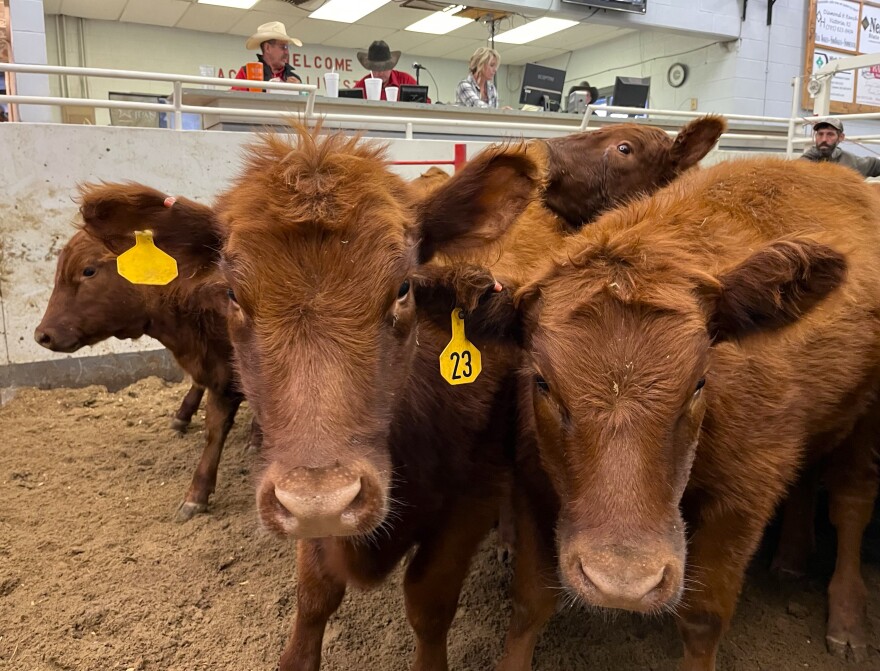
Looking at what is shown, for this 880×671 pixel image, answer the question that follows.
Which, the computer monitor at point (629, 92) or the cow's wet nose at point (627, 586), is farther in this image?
the computer monitor at point (629, 92)

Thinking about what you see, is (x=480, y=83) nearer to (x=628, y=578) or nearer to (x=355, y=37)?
(x=355, y=37)

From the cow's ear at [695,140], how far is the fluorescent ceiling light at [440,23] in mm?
10510

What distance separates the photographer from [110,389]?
548 centimetres

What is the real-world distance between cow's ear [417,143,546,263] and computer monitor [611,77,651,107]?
7.27 meters

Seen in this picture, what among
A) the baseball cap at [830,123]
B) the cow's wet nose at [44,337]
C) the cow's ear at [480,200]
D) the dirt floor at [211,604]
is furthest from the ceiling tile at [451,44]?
the cow's ear at [480,200]

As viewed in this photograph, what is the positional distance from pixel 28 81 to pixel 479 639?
332 inches

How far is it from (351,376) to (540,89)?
8.48 m

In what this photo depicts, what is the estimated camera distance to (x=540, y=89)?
359 inches

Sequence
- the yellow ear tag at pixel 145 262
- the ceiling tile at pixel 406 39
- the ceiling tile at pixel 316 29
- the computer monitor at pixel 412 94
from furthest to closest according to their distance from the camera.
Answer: the ceiling tile at pixel 406 39, the ceiling tile at pixel 316 29, the computer monitor at pixel 412 94, the yellow ear tag at pixel 145 262

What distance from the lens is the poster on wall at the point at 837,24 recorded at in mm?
13094

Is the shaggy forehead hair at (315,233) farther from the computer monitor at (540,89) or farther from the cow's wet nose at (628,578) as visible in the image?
the computer monitor at (540,89)

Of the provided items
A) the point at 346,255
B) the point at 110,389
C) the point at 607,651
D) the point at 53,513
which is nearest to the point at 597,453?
the point at 346,255

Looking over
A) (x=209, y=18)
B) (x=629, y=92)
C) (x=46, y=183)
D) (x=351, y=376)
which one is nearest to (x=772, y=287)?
(x=351, y=376)

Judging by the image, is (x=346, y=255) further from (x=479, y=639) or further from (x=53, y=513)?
(x=53, y=513)
